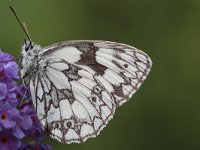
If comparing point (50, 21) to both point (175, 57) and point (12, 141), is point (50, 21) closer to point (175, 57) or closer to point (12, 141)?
point (175, 57)

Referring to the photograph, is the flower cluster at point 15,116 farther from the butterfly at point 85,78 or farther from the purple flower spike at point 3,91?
the butterfly at point 85,78

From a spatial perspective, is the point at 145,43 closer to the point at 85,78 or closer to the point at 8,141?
the point at 85,78

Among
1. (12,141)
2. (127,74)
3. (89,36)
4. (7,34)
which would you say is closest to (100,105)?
(127,74)

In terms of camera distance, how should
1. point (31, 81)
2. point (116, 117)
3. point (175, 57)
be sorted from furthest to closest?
point (175, 57) < point (116, 117) < point (31, 81)

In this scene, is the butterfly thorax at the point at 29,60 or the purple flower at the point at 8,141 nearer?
the purple flower at the point at 8,141

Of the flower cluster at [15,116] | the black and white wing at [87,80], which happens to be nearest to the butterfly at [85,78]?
the black and white wing at [87,80]

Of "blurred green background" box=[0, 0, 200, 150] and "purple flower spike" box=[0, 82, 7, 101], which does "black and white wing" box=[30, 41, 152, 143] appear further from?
"blurred green background" box=[0, 0, 200, 150]

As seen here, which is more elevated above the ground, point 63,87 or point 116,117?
point 63,87
